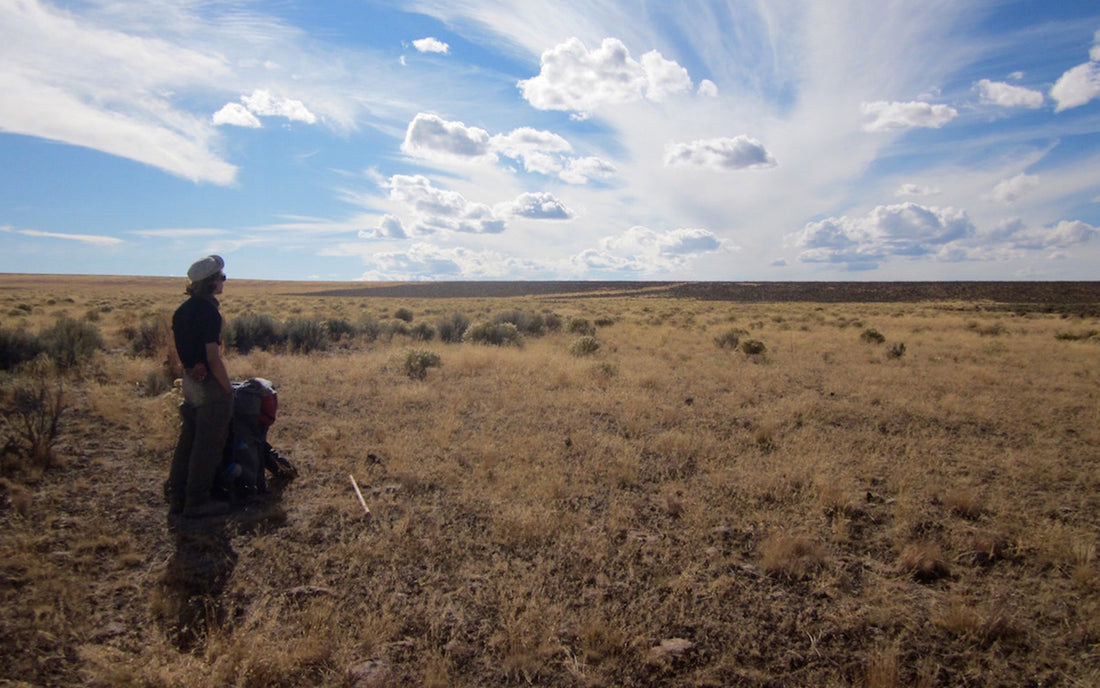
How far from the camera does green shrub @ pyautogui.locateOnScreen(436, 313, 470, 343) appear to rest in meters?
17.7

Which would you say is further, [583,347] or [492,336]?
[492,336]

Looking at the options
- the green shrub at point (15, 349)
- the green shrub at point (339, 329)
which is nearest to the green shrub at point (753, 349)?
the green shrub at point (339, 329)

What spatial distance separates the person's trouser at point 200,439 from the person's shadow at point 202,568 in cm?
25

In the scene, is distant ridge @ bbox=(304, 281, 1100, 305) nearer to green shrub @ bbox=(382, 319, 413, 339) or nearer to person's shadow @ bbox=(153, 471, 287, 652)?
green shrub @ bbox=(382, 319, 413, 339)

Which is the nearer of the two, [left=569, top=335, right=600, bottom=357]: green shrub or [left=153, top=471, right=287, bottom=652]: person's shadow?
[left=153, top=471, right=287, bottom=652]: person's shadow

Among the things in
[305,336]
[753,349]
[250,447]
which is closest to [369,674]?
[250,447]

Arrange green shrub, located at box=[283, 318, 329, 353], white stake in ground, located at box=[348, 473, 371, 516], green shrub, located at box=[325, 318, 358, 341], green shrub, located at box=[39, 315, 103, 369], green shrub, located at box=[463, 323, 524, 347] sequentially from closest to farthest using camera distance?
white stake in ground, located at box=[348, 473, 371, 516]
green shrub, located at box=[39, 315, 103, 369]
green shrub, located at box=[283, 318, 329, 353]
green shrub, located at box=[463, 323, 524, 347]
green shrub, located at box=[325, 318, 358, 341]

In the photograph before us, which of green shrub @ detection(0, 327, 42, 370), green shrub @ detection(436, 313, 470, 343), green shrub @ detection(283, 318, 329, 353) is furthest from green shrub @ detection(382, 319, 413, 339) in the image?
green shrub @ detection(0, 327, 42, 370)

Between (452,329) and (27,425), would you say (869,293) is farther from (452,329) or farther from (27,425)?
(27,425)

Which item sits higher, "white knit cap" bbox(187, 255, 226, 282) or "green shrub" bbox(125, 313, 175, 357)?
"white knit cap" bbox(187, 255, 226, 282)

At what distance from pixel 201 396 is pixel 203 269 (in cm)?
105

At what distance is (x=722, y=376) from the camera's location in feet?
37.2

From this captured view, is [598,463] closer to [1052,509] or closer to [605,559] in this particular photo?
[605,559]

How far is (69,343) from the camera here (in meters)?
10.2
